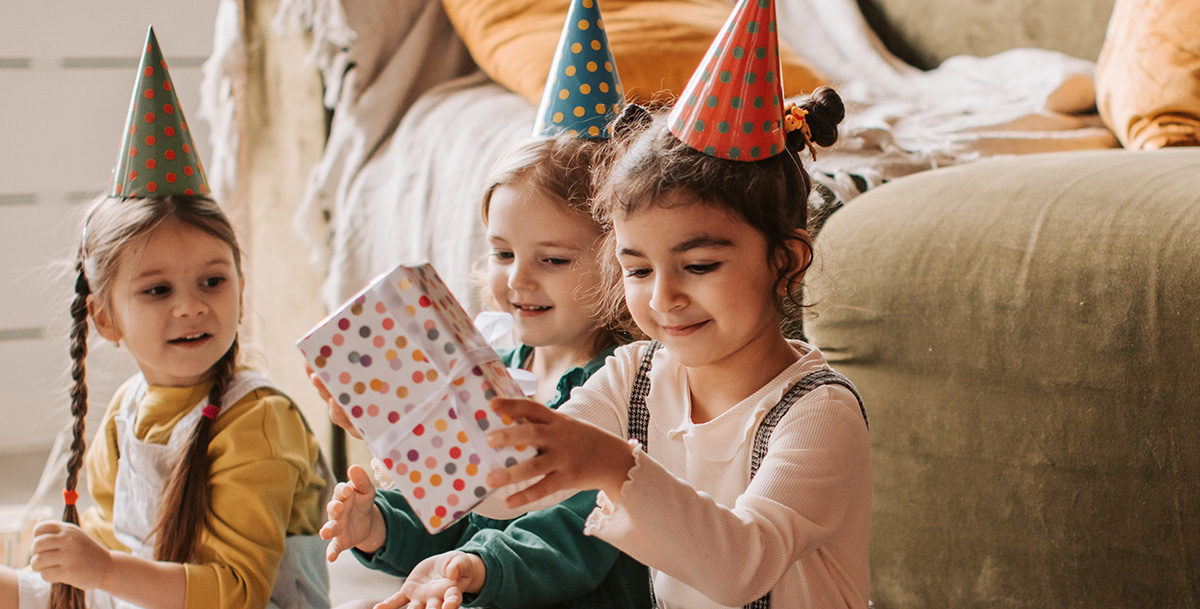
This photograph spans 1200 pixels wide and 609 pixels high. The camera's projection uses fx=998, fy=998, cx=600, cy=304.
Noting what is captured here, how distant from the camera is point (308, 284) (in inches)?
75.5

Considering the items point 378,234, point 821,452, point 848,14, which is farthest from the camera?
point 848,14

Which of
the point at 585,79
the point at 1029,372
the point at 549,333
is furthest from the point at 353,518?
the point at 1029,372

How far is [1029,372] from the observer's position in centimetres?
95

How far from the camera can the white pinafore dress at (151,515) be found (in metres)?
1.08

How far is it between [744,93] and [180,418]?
0.73 m

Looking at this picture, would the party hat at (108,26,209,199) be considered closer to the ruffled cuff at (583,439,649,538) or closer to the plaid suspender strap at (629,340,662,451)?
the plaid suspender strap at (629,340,662,451)

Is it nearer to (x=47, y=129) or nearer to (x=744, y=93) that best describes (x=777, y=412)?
(x=744, y=93)

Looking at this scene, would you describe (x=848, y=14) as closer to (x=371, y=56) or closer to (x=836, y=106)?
(x=371, y=56)

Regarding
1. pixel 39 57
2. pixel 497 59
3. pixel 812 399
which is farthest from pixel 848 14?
pixel 39 57

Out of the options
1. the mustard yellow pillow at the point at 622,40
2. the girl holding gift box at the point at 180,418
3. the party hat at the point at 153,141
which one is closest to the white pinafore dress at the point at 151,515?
the girl holding gift box at the point at 180,418

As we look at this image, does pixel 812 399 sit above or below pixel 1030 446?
above

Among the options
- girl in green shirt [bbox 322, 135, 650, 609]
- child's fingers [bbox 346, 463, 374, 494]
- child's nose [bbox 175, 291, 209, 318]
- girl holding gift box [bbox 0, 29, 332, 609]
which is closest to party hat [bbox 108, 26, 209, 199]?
girl holding gift box [bbox 0, 29, 332, 609]

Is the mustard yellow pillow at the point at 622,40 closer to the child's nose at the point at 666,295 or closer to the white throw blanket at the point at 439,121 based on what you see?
the white throw blanket at the point at 439,121

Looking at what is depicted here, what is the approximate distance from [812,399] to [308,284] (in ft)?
4.50
